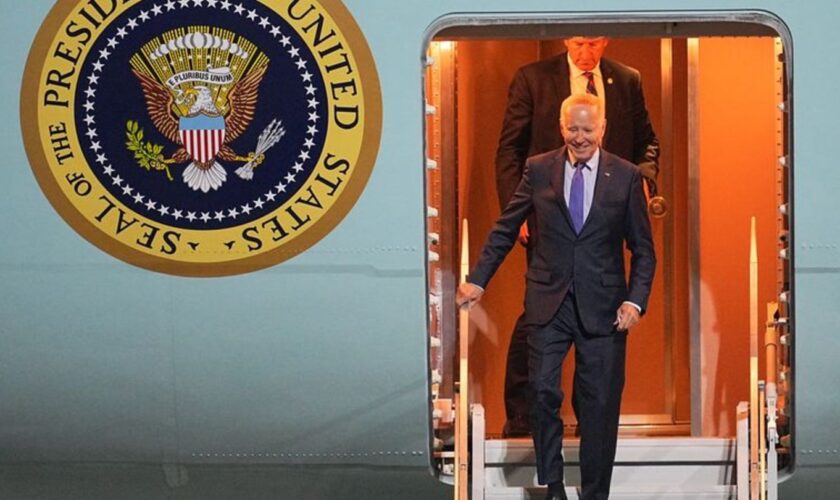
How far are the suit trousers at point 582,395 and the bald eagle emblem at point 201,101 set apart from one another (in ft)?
4.18

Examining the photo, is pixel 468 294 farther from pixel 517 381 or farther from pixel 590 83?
pixel 590 83

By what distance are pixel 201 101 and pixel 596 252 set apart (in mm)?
1574

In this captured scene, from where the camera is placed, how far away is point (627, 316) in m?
5.89

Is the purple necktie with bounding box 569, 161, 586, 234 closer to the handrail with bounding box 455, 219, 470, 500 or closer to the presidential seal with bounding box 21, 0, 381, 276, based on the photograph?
the handrail with bounding box 455, 219, 470, 500

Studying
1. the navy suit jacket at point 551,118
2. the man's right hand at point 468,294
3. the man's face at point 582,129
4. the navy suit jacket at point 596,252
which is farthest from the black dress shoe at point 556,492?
the navy suit jacket at point 551,118

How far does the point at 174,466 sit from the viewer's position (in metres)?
Answer: 6.07

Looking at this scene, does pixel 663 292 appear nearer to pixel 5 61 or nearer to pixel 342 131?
pixel 342 131

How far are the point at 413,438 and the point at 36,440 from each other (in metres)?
1.43

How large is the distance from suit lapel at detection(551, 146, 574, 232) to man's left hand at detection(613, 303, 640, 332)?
36 centimetres

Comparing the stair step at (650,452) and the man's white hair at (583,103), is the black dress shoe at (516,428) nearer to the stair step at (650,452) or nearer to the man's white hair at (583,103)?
the stair step at (650,452)

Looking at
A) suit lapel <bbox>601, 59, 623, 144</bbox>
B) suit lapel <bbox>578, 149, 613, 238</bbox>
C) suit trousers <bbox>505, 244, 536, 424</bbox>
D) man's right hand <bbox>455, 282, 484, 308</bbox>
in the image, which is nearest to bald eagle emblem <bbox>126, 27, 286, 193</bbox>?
man's right hand <bbox>455, 282, 484, 308</bbox>

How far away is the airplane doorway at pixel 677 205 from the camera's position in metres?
7.25

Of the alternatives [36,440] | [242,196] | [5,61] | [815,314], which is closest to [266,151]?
[242,196]

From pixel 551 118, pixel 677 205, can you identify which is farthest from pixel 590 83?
pixel 677 205
